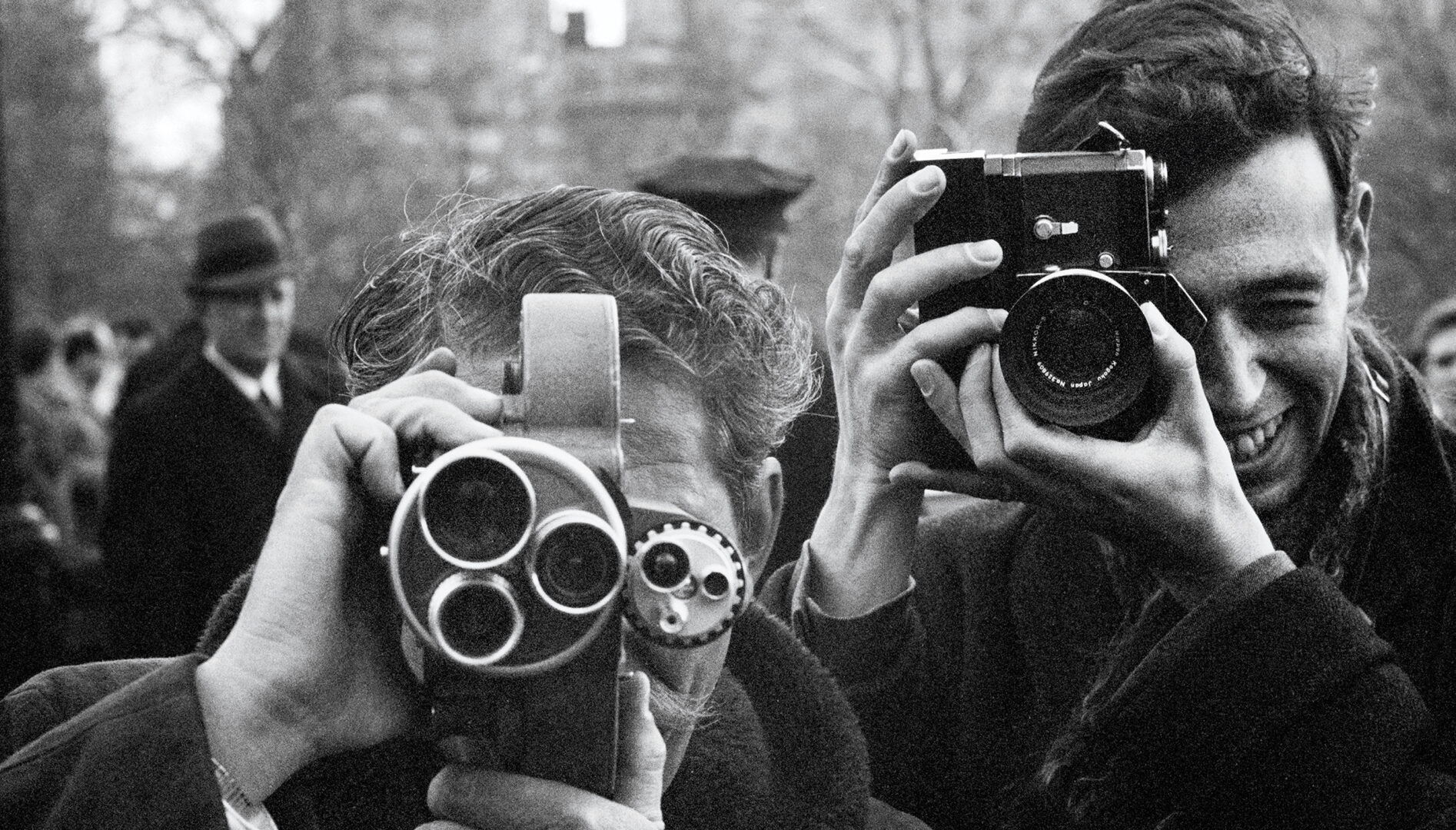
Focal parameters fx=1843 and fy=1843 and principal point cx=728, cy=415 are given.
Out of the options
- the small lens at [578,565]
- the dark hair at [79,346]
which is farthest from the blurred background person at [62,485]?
the small lens at [578,565]

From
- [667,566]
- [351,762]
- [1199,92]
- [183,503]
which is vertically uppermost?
[1199,92]

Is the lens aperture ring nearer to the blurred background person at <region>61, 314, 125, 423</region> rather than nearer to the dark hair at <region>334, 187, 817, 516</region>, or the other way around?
the dark hair at <region>334, 187, 817, 516</region>

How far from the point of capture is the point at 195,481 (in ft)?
18.9

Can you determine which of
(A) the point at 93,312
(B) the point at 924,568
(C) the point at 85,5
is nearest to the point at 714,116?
(C) the point at 85,5

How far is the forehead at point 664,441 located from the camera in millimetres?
1977

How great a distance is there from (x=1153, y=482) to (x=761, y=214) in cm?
236

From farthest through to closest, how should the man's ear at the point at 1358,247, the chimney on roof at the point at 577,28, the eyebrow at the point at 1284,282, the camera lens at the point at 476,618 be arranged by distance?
the chimney on roof at the point at 577,28, the man's ear at the point at 1358,247, the eyebrow at the point at 1284,282, the camera lens at the point at 476,618

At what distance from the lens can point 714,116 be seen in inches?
979

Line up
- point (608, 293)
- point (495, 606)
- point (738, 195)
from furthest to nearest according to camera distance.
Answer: point (738, 195)
point (608, 293)
point (495, 606)

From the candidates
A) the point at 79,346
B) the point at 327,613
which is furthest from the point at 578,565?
the point at 79,346

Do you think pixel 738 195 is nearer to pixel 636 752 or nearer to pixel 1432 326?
pixel 636 752

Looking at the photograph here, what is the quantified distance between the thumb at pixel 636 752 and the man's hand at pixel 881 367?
81 centimetres

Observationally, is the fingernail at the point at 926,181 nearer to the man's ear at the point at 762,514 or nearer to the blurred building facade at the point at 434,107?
the man's ear at the point at 762,514

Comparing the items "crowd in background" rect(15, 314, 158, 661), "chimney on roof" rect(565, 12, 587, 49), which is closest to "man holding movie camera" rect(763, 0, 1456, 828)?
"crowd in background" rect(15, 314, 158, 661)
